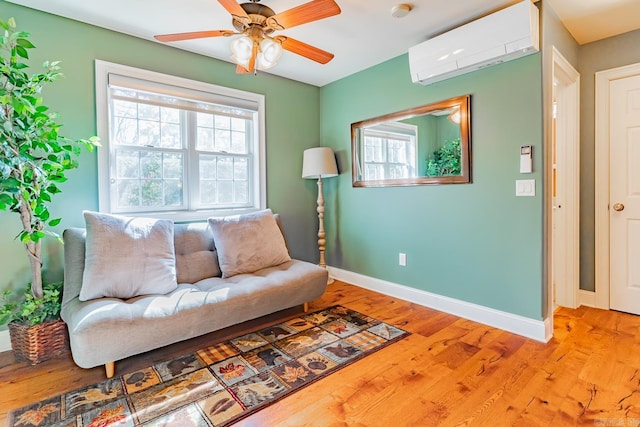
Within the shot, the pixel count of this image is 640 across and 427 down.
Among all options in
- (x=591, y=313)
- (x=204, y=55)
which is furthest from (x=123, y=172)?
(x=591, y=313)

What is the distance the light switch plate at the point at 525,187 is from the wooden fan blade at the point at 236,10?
6.98 feet

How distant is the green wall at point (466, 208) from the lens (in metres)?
2.29

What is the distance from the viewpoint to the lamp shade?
3488 mm

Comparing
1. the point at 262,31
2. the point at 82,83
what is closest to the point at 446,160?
the point at 262,31

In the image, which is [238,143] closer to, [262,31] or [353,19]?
[262,31]

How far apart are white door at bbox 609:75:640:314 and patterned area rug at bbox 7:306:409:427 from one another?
200 centimetres

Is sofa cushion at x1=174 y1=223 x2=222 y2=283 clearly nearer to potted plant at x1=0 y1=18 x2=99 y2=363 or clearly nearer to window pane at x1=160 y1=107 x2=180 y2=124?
potted plant at x1=0 y1=18 x2=99 y2=363

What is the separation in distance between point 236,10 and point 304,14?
37cm

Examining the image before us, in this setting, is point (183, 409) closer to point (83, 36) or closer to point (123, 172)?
point (123, 172)

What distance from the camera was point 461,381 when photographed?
1.79 m

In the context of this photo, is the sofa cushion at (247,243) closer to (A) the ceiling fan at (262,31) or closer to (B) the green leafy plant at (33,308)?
(B) the green leafy plant at (33,308)

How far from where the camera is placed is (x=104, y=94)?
8.20 feet

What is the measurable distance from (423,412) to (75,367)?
6.76 feet

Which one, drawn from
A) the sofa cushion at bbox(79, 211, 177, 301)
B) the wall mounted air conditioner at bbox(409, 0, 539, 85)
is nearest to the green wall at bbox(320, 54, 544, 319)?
the wall mounted air conditioner at bbox(409, 0, 539, 85)
